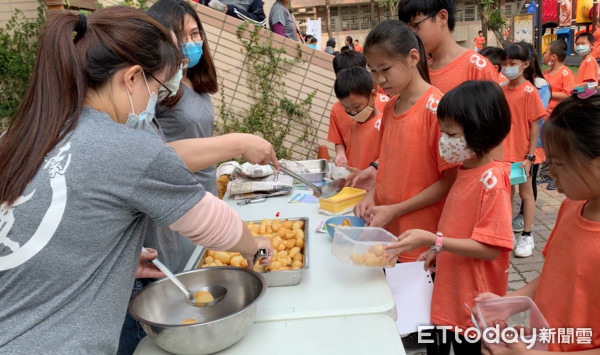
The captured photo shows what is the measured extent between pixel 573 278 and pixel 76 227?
1.46 m

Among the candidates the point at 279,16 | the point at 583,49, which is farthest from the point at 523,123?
the point at 279,16

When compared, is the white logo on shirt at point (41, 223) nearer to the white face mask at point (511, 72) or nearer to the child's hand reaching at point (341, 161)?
the child's hand reaching at point (341, 161)

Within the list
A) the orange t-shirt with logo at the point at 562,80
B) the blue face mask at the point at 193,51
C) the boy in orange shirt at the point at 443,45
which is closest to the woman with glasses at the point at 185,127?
the blue face mask at the point at 193,51

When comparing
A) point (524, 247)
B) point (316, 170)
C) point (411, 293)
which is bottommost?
point (524, 247)

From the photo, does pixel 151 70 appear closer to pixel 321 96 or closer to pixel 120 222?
pixel 120 222

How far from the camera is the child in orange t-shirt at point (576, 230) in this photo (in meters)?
1.22

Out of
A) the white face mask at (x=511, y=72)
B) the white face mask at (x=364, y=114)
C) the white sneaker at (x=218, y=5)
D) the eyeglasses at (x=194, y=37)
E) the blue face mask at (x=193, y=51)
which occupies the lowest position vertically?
the white face mask at (x=364, y=114)

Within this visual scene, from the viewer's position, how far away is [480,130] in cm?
170

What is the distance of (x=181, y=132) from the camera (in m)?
2.22

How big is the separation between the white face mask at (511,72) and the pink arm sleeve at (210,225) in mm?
3619

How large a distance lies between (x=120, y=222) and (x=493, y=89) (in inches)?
60.8

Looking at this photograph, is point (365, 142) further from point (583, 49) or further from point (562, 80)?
point (583, 49)

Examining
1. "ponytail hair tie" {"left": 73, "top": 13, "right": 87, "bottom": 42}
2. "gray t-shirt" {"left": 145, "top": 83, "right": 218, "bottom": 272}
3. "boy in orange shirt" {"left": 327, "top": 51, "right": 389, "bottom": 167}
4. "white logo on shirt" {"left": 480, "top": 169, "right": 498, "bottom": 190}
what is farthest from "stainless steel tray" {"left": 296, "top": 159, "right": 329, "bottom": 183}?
"ponytail hair tie" {"left": 73, "top": 13, "right": 87, "bottom": 42}

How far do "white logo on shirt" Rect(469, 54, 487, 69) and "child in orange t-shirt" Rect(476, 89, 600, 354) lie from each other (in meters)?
1.34
